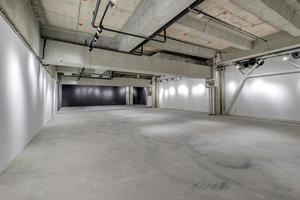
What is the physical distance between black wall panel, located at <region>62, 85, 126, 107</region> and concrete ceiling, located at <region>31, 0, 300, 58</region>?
43.5ft

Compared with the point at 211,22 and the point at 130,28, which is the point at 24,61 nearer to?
the point at 130,28

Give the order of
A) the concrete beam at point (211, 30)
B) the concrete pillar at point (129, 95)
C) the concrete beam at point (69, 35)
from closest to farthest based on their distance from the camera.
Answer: the concrete beam at point (211, 30) → the concrete beam at point (69, 35) → the concrete pillar at point (129, 95)

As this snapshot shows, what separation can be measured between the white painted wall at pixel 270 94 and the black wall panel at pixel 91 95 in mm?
13653

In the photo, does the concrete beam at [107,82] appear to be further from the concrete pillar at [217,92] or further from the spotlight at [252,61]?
the spotlight at [252,61]

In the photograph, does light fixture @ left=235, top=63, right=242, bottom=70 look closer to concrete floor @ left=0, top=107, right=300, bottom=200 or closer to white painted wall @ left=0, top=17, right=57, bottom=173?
concrete floor @ left=0, top=107, right=300, bottom=200

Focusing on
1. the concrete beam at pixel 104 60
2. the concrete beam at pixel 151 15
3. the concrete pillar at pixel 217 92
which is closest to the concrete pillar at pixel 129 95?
the concrete pillar at pixel 217 92

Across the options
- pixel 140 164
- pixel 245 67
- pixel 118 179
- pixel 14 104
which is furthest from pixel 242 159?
pixel 245 67

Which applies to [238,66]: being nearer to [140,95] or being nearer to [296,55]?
[296,55]

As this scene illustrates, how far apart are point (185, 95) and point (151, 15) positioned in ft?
31.4

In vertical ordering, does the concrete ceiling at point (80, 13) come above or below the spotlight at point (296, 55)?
above

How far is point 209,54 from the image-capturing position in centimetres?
807

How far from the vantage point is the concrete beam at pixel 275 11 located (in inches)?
141

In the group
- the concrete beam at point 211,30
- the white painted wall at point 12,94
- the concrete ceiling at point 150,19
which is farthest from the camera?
the concrete beam at point 211,30

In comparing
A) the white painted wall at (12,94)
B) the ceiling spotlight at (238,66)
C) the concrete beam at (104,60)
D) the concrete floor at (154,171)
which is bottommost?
the concrete floor at (154,171)
